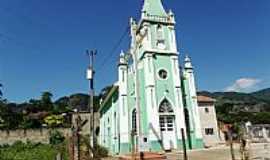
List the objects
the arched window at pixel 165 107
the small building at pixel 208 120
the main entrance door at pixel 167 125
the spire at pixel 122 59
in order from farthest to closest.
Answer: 1. the small building at pixel 208 120
2. the spire at pixel 122 59
3. the arched window at pixel 165 107
4. the main entrance door at pixel 167 125

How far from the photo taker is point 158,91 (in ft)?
84.9

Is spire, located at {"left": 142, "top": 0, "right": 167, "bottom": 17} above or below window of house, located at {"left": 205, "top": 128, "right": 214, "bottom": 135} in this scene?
above

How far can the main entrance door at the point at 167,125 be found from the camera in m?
24.9

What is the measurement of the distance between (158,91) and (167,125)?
3005 mm

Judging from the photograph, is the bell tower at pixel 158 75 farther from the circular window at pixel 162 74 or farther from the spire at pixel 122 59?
the spire at pixel 122 59

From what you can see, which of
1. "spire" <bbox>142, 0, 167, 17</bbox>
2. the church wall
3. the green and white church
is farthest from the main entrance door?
"spire" <bbox>142, 0, 167, 17</bbox>

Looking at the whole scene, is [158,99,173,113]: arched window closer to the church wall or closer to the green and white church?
the green and white church

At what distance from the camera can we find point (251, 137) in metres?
18.3

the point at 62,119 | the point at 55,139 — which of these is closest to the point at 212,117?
the point at 55,139

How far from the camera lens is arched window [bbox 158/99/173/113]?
25688 mm

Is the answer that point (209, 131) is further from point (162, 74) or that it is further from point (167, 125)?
point (162, 74)

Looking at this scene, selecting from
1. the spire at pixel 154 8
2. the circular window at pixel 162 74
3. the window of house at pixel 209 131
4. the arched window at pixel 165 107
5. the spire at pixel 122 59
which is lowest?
the window of house at pixel 209 131

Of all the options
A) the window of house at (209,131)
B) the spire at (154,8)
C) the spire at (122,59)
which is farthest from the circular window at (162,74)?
the window of house at (209,131)

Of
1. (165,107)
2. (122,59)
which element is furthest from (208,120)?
(122,59)
